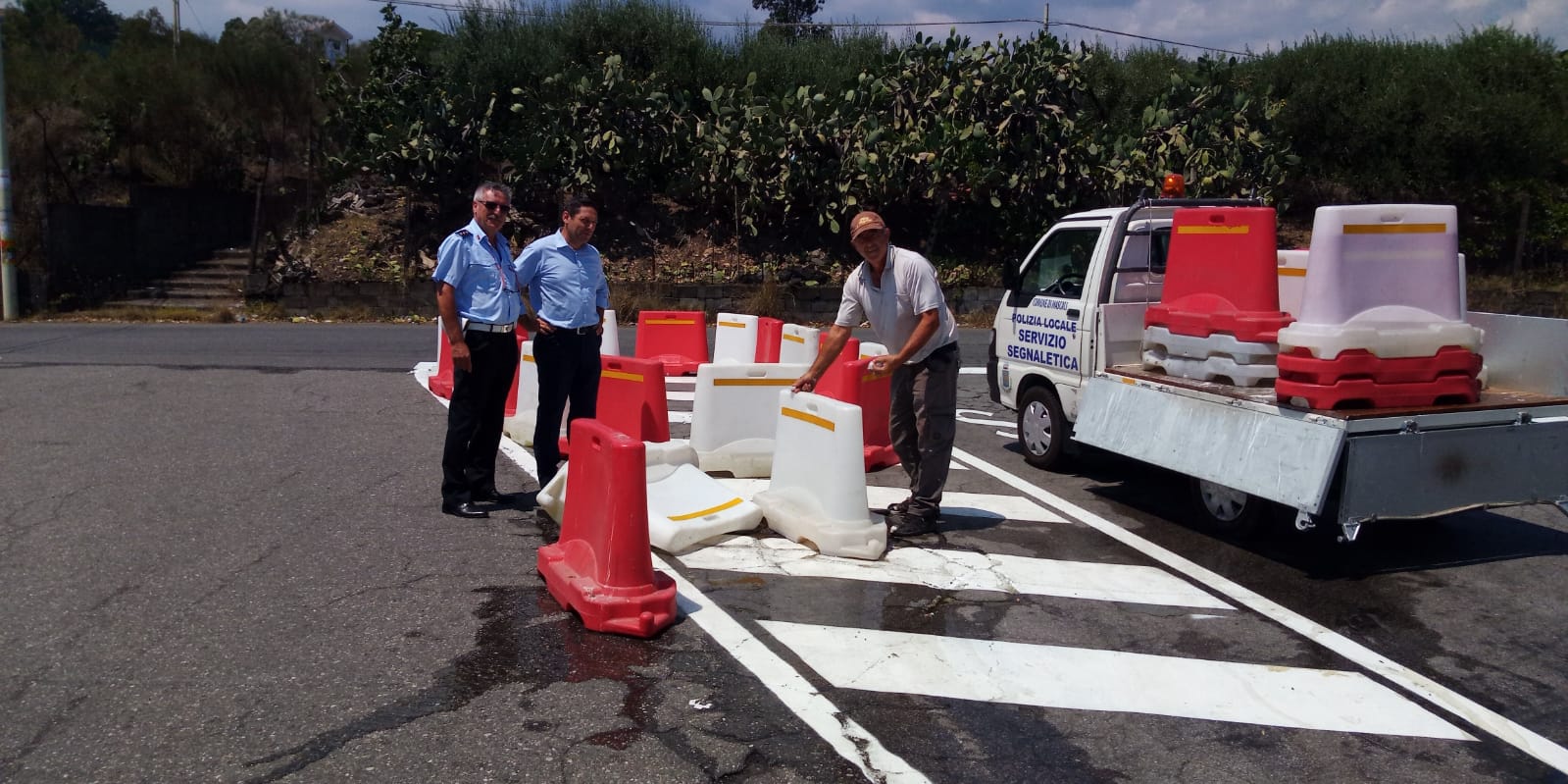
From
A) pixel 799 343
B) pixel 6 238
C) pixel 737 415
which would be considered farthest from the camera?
pixel 6 238

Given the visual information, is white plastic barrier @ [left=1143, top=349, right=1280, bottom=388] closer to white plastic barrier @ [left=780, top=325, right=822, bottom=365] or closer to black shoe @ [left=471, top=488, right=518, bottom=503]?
white plastic barrier @ [left=780, top=325, right=822, bottom=365]

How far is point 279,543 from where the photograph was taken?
6723mm

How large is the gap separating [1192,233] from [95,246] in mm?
22187

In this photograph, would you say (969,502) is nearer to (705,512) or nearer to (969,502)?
(969,502)

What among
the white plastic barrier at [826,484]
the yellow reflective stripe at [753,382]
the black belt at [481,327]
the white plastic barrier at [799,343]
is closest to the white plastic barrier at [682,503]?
the white plastic barrier at [826,484]

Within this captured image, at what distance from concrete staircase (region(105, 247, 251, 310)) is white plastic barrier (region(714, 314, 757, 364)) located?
13403 millimetres

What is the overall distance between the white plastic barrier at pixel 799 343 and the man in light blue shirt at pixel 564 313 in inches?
147

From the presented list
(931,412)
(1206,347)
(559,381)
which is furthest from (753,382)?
(1206,347)

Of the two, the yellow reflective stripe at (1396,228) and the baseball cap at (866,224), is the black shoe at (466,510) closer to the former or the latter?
the baseball cap at (866,224)

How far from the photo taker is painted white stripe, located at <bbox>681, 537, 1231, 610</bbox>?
6262mm

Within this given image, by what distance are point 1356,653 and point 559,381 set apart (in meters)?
4.70

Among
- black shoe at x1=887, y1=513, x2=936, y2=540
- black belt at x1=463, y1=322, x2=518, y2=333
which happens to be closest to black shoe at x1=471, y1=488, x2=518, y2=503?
black belt at x1=463, y1=322, x2=518, y2=333

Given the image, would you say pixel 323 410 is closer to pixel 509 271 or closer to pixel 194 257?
pixel 509 271

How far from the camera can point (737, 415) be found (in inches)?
341
